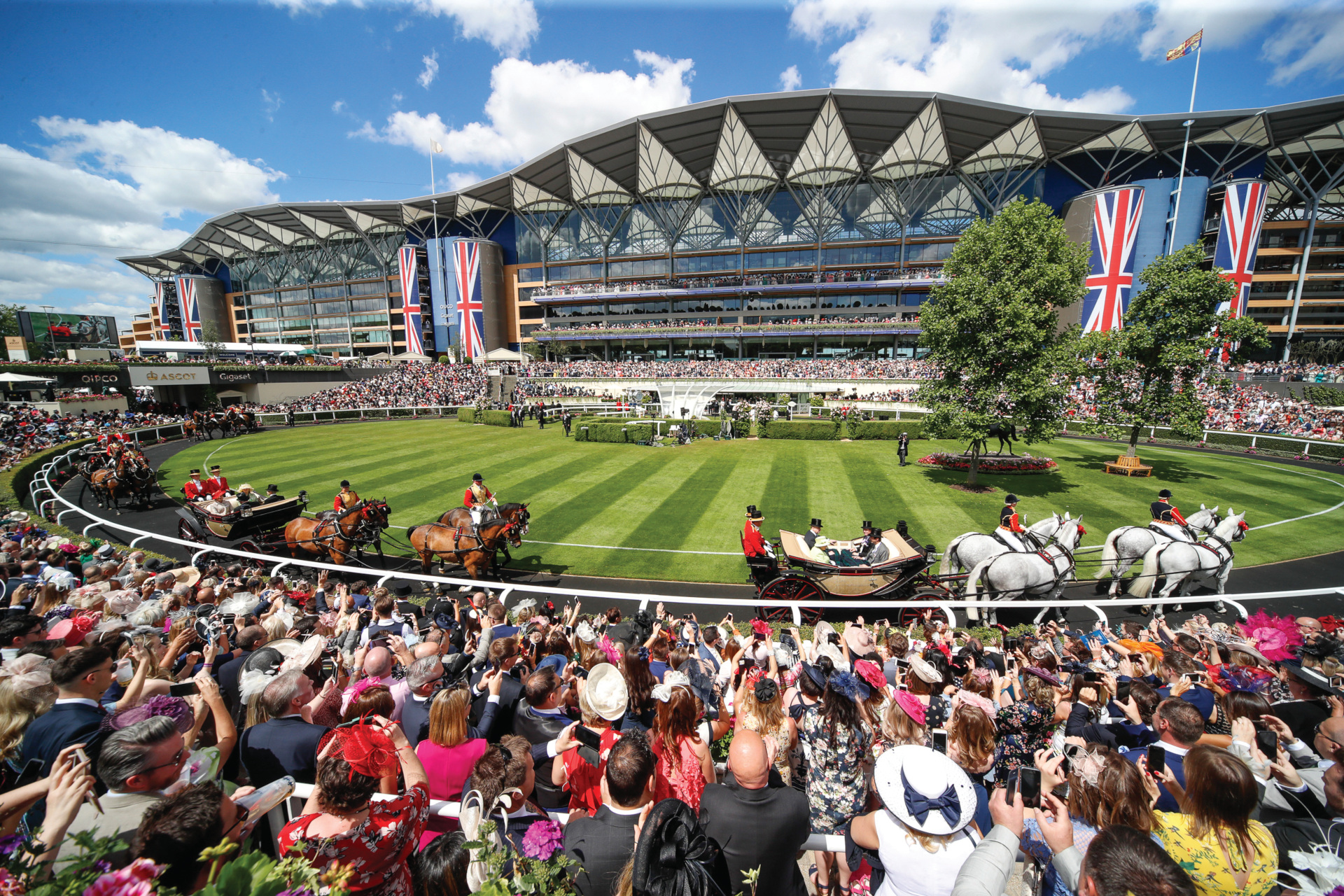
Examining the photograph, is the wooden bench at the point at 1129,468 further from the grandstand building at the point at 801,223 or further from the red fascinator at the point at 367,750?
the red fascinator at the point at 367,750

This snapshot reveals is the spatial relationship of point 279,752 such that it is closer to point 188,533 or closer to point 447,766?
point 447,766

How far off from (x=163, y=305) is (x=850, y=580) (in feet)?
457

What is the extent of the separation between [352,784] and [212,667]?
12.0 ft

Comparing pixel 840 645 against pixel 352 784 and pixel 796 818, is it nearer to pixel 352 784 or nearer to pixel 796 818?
pixel 796 818

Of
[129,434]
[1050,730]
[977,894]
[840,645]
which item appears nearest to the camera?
[977,894]

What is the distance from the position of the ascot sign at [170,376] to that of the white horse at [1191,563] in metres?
53.7

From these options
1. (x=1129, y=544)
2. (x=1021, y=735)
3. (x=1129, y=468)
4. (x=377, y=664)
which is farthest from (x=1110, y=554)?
(x=377, y=664)

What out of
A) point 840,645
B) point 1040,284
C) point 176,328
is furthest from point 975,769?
point 176,328

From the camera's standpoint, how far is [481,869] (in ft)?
6.67

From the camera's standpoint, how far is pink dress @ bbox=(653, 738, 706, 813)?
9.40 feet

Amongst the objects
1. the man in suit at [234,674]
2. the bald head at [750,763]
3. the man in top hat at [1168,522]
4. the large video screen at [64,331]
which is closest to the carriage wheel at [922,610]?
the man in top hat at [1168,522]

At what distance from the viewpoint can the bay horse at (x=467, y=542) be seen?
33.2ft

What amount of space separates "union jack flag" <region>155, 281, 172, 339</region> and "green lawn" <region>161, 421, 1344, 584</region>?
107m

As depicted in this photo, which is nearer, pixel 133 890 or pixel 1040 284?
pixel 133 890
